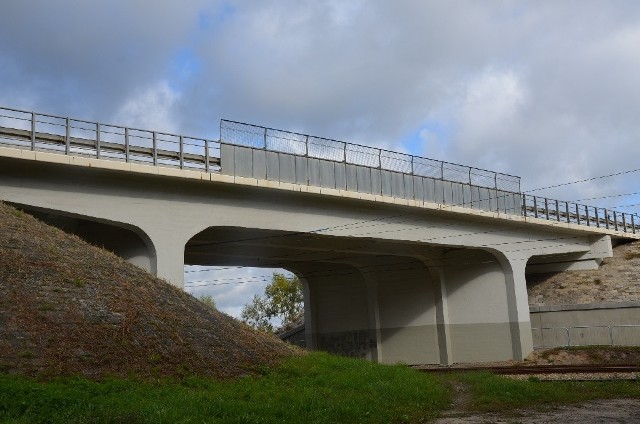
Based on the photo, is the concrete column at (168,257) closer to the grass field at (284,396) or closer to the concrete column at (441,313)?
the grass field at (284,396)

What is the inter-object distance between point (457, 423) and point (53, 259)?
36.9 ft

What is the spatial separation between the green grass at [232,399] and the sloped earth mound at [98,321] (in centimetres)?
82

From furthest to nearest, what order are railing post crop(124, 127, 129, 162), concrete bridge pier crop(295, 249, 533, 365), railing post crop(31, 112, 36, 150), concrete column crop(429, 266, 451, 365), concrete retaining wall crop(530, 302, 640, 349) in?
concrete column crop(429, 266, 451, 365) < concrete bridge pier crop(295, 249, 533, 365) < concrete retaining wall crop(530, 302, 640, 349) < railing post crop(124, 127, 129, 162) < railing post crop(31, 112, 36, 150)

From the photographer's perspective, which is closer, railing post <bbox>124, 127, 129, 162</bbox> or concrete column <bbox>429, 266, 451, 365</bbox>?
railing post <bbox>124, 127, 129, 162</bbox>

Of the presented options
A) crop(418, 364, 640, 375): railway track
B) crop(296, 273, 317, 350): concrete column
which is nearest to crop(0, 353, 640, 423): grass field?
crop(418, 364, 640, 375): railway track

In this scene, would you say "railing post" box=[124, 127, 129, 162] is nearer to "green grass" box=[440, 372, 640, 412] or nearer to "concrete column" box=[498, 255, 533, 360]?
"green grass" box=[440, 372, 640, 412]

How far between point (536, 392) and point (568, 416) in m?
4.65

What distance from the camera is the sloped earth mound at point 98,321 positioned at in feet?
48.7

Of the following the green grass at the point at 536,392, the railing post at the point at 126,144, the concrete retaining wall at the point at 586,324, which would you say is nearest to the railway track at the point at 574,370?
the green grass at the point at 536,392

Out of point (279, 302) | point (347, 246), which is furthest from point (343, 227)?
point (279, 302)

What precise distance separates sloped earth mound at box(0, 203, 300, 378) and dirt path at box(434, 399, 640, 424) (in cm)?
561

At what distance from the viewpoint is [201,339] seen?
1805 centimetres

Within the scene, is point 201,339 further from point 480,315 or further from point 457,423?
point 480,315

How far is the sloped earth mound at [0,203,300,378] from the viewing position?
48.7ft
